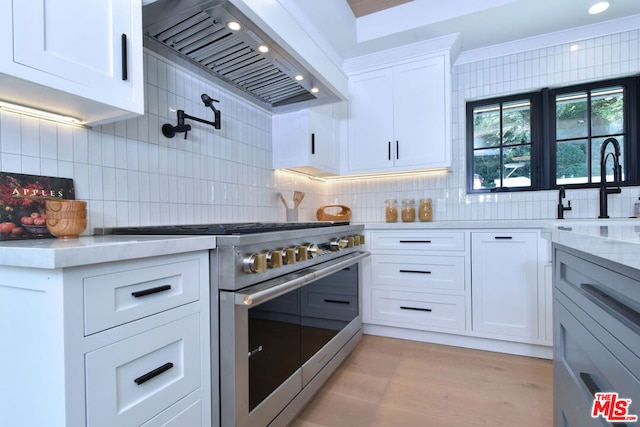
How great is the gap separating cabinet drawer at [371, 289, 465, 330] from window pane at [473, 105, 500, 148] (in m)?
1.47

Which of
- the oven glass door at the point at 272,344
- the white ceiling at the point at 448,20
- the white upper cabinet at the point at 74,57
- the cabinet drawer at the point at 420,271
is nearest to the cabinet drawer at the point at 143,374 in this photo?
the oven glass door at the point at 272,344

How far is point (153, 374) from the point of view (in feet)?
2.93

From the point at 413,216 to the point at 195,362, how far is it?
232 cm

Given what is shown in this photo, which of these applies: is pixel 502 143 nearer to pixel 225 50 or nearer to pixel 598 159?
pixel 598 159

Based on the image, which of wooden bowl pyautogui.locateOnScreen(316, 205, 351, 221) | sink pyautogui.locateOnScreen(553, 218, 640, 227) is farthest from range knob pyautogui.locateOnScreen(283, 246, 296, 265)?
wooden bowl pyautogui.locateOnScreen(316, 205, 351, 221)

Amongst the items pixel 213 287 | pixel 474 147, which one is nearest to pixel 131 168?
pixel 213 287

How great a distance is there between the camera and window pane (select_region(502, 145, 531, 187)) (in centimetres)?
275

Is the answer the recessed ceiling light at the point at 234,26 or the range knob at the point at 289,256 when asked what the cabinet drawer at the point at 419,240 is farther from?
the recessed ceiling light at the point at 234,26

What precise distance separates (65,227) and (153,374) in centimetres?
57

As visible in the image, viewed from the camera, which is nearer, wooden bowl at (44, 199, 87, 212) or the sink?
wooden bowl at (44, 199, 87, 212)

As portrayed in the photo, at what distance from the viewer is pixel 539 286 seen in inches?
83.8

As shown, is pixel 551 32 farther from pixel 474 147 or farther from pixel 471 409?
pixel 471 409

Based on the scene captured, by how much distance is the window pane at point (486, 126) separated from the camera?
286 cm

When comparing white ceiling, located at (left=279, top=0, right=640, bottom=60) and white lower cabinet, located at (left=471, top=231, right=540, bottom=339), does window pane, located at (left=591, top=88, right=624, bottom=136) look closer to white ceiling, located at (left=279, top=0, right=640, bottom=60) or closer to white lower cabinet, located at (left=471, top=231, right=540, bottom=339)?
white ceiling, located at (left=279, top=0, right=640, bottom=60)
